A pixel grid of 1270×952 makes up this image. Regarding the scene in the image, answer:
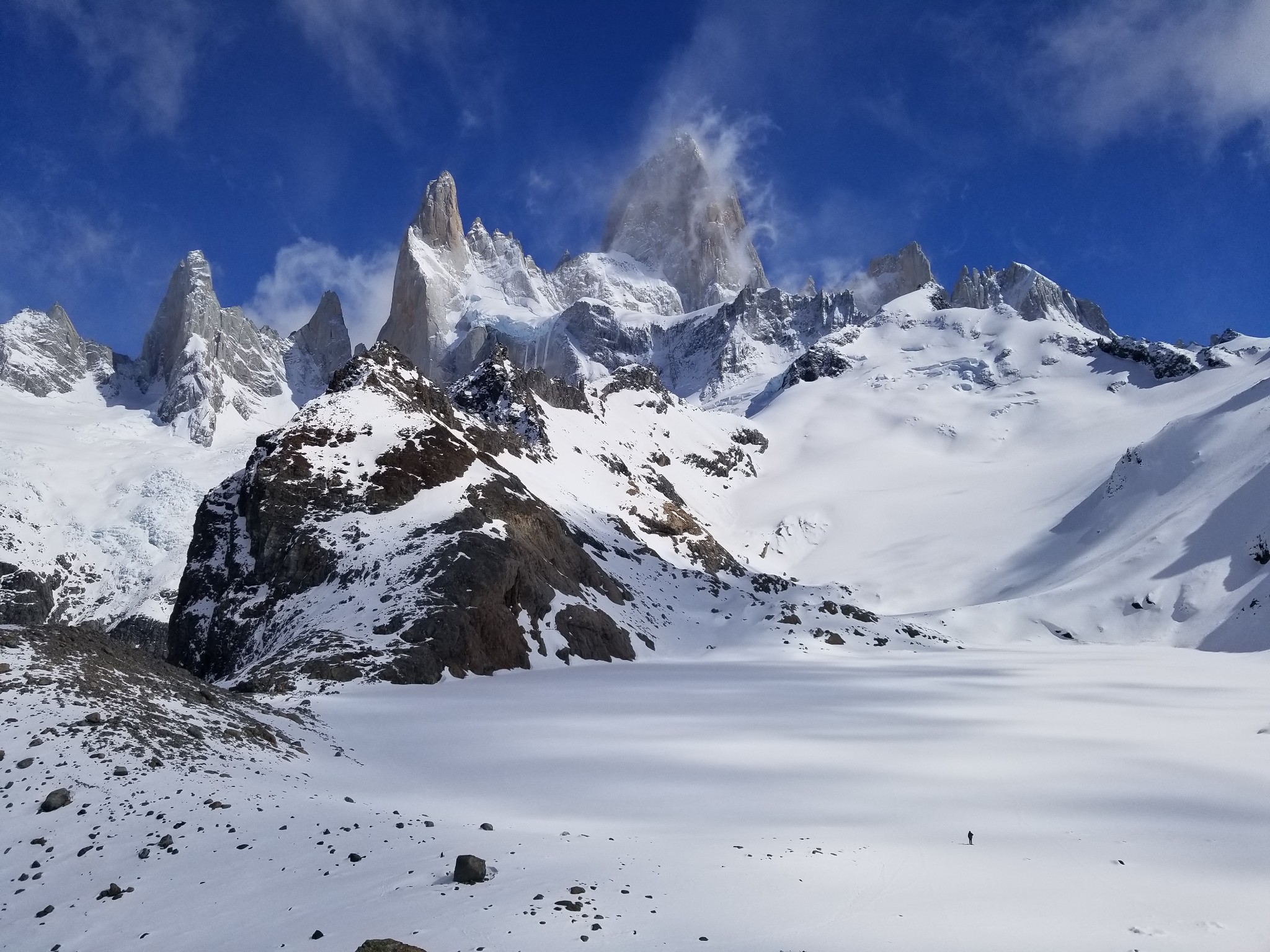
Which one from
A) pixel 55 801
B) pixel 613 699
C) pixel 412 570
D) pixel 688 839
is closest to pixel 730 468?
pixel 412 570

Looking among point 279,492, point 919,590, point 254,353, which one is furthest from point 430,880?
point 254,353

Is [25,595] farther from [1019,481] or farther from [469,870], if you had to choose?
[1019,481]

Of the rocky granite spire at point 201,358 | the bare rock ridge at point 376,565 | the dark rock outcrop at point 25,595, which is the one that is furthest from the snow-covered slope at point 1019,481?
the rocky granite spire at point 201,358

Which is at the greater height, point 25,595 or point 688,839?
point 25,595

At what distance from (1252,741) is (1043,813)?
9.81m

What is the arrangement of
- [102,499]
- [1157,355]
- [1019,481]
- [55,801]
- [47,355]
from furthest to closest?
[47,355] < [1157,355] < [102,499] < [1019,481] < [55,801]

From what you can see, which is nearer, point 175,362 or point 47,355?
point 47,355

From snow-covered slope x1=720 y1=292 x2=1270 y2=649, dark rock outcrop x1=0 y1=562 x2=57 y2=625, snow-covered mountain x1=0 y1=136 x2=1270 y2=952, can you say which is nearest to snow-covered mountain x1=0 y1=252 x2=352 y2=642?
dark rock outcrop x1=0 y1=562 x2=57 y2=625

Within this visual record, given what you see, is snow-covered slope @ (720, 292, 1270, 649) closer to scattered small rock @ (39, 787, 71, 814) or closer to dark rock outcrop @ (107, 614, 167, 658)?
scattered small rock @ (39, 787, 71, 814)

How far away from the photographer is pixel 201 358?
170875 millimetres

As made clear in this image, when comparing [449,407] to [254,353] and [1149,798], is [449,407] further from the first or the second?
[254,353]

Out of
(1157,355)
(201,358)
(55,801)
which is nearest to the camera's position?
(55,801)

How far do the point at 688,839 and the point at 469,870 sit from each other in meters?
3.67

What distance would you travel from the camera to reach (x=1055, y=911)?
8742 millimetres
